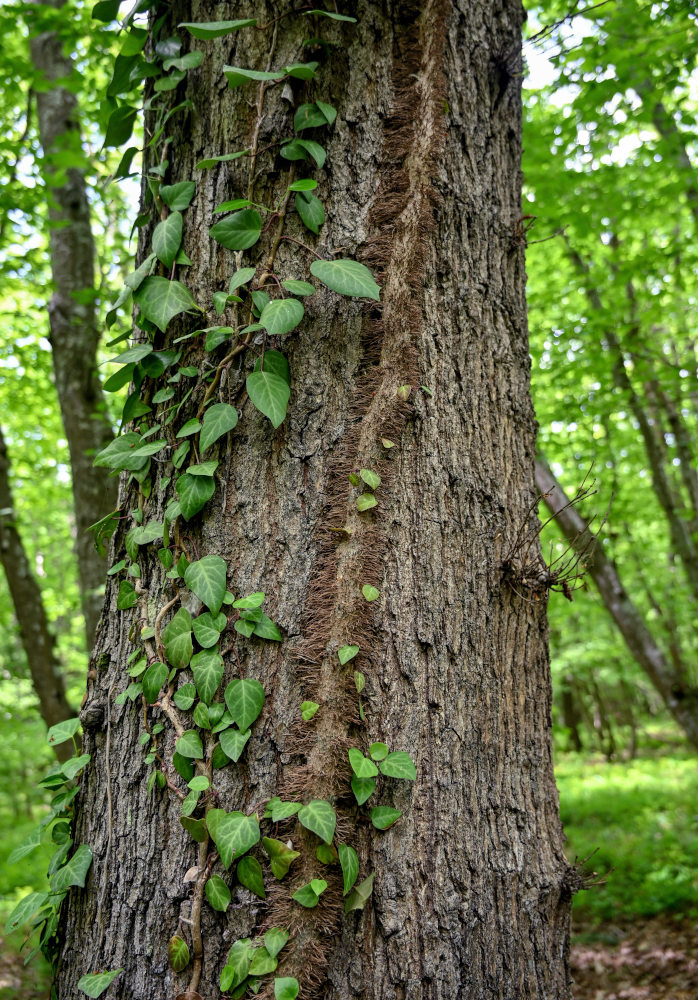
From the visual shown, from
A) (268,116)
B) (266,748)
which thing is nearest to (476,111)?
(268,116)

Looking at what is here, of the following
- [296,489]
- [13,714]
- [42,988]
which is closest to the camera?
[296,489]

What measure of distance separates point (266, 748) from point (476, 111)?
169 cm

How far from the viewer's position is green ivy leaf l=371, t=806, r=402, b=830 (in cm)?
125

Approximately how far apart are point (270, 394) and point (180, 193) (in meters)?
0.62

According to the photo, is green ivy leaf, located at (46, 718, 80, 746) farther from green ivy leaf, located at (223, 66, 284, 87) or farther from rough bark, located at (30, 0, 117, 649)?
rough bark, located at (30, 0, 117, 649)

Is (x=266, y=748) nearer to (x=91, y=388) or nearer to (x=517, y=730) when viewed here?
(x=517, y=730)

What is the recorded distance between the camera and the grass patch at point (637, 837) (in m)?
6.30

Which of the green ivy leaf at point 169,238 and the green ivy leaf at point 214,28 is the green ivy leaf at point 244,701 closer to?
the green ivy leaf at point 169,238

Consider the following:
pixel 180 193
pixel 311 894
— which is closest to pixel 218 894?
pixel 311 894

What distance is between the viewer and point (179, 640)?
1346 mm

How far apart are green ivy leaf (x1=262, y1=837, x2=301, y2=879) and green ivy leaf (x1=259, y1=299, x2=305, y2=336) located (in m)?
1.03

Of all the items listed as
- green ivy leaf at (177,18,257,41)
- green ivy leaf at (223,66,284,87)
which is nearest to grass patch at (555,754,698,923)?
green ivy leaf at (223,66,284,87)

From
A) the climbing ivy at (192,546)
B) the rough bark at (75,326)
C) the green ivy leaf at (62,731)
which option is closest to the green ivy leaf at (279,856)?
the climbing ivy at (192,546)

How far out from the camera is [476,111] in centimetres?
167
